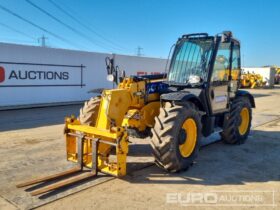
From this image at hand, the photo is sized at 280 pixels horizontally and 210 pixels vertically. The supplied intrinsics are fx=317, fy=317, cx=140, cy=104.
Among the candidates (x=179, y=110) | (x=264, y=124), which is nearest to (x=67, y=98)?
(x=264, y=124)

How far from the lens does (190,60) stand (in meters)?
6.74

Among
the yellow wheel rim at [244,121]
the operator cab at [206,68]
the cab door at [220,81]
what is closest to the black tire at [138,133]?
the operator cab at [206,68]

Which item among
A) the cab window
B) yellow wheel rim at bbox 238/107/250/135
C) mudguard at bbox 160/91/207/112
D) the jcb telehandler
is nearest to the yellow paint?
the jcb telehandler

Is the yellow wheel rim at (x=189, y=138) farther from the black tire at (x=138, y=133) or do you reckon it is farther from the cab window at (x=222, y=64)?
the cab window at (x=222, y=64)

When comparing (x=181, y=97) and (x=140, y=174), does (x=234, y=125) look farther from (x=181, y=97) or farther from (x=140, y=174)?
(x=140, y=174)

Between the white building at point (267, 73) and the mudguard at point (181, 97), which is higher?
the white building at point (267, 73)

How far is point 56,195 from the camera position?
435 cm

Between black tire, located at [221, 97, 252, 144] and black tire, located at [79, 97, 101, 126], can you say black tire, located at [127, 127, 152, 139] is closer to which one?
black tire, located at [79, 97, 101, 126]

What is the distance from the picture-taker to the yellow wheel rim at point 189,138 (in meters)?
5.57

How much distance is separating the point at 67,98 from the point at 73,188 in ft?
40.6

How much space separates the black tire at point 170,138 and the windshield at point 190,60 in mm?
1326

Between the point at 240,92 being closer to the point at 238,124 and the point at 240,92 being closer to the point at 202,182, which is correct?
the point at 238,124

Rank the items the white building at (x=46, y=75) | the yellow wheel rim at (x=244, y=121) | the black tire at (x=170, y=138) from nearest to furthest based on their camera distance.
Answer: the black tire at (x=170, y=138)
the yellow wheel rim at (x=244, y=121)
the white building at (x=46, y=75)

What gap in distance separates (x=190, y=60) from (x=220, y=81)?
818 millimetres
